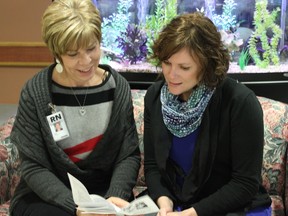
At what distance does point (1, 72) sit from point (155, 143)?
76.7 inches

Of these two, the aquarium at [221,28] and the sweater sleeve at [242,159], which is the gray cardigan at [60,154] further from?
the aquarium at [221,28]

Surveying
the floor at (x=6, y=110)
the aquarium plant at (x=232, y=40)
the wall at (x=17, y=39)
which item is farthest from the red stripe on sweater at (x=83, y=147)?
the floor at (x=6, y=110)

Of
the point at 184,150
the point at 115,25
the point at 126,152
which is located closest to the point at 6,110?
the point at 115,25

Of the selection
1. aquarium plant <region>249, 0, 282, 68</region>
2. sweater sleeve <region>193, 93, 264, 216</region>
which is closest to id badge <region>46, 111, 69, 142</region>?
sweater sleeve <region>193, 93, 264, 216</region>

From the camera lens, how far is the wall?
3.16m

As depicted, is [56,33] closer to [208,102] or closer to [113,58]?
[208,102]

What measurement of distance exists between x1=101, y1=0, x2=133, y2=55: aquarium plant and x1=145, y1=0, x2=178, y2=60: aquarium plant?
0.51ft

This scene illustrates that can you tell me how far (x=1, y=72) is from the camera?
11.0 ft

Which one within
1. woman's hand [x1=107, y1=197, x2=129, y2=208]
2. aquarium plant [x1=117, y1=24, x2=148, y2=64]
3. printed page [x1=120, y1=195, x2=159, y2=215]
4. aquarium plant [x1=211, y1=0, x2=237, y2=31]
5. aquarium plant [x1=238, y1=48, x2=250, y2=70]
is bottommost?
woman's hand [x1=107, y1=197, x2=129, y2=208]

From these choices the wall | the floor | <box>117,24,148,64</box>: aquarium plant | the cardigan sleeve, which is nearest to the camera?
the cardigan sleeve

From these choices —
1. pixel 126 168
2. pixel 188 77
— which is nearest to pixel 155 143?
pixel 126 168

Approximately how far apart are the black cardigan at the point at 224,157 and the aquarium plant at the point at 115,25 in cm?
117

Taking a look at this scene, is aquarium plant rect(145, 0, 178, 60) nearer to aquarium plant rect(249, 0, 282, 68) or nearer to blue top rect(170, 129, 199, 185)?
aquarium plant rect(249, 0, 282, 68)

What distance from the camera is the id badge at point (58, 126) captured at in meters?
1.86
